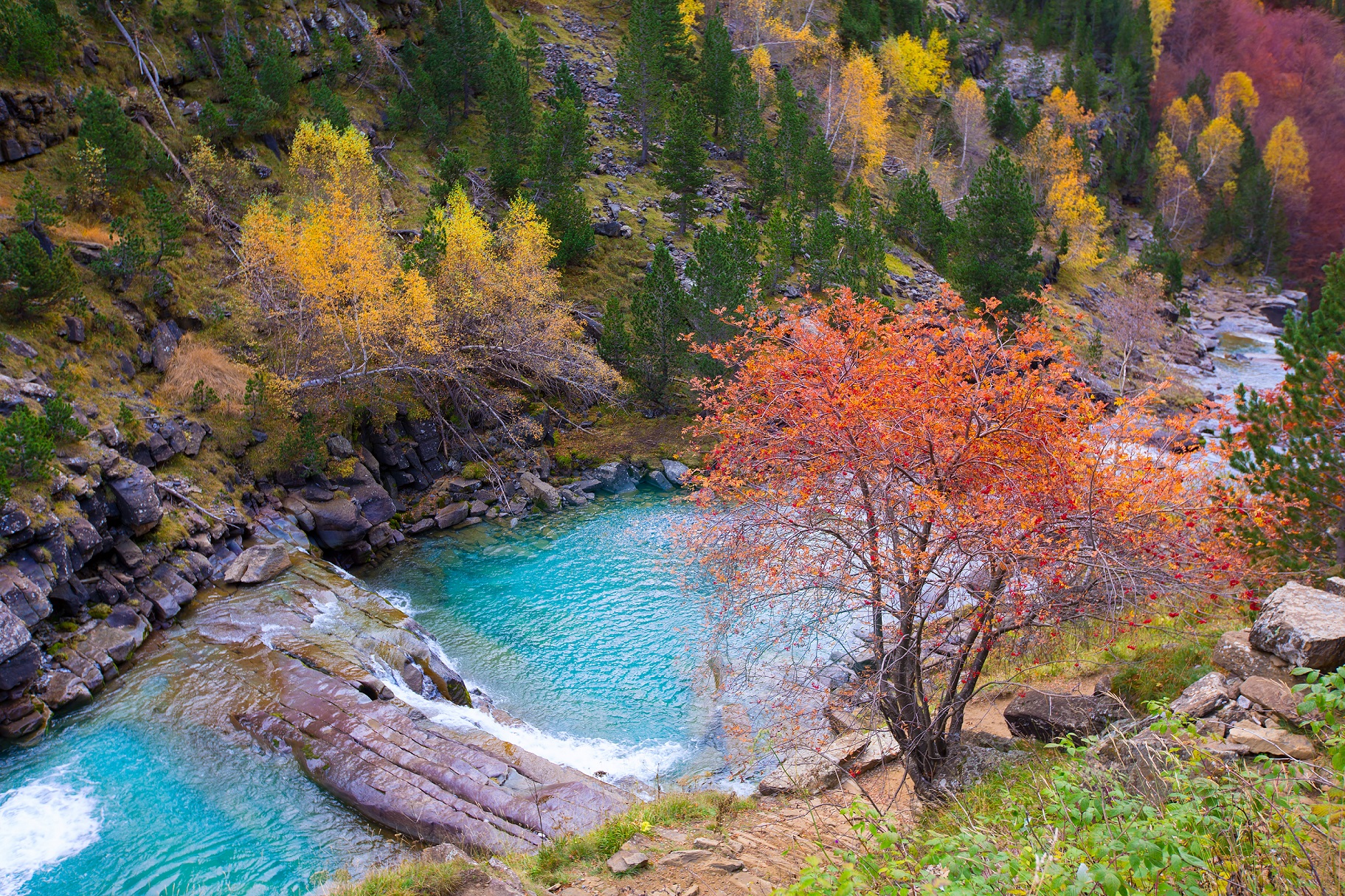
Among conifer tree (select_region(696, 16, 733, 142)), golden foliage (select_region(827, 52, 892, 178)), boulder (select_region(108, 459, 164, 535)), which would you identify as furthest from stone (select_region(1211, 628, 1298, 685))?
golden foliage (select_region(827, 52, 892, 178))

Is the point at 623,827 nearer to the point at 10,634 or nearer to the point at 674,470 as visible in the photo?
the point at 10,634

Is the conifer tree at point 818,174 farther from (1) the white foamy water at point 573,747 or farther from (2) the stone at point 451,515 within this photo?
(1) the white foamy water at point 573,747

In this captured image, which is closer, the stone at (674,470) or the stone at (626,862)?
the stone at (626,862)

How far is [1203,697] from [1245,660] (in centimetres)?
68

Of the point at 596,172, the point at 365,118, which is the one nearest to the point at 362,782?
the point at 365,118

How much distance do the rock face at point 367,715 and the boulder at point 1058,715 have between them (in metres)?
6.60

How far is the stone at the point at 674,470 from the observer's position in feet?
101

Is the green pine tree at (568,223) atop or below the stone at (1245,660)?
atop

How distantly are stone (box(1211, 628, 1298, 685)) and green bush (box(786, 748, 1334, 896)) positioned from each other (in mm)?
3797

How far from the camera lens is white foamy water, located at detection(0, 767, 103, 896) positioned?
11.3m

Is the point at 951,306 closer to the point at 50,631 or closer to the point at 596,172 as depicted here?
the point at 50,631

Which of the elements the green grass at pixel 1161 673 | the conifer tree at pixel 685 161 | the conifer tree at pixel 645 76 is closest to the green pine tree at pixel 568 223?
the conifer tree at pixel 685 161

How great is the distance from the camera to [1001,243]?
3456 centimetres

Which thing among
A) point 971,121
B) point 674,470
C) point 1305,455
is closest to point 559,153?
point 674,470
